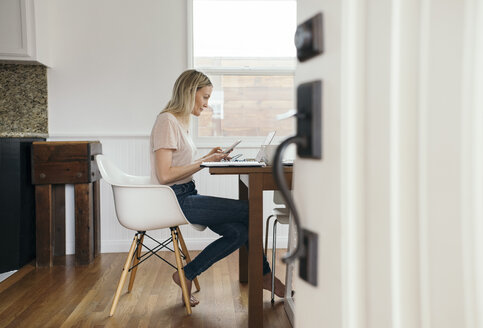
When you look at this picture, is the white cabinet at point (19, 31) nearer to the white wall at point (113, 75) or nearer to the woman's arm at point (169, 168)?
the white wall at point (113, 75)

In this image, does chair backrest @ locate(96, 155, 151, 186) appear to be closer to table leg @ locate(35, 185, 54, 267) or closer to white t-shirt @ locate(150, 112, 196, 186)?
white t-shirt @ locate(150, 112, 196, 186)

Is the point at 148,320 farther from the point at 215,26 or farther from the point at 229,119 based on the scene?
the point at 215,26

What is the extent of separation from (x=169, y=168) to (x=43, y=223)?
1465 millimetres

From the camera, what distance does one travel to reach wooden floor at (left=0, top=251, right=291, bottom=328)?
2.21 meters

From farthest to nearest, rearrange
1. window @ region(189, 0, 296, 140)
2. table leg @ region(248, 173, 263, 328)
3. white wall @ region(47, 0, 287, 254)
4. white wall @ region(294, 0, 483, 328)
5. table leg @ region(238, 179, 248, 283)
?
window @ region(189, 0, 296, 140), white wall @ region(47, 0, 287, 254), table leg @ region(238, 179, 248, 283), table leg @ region(248, 173, 263, 328), white wall @ region(294, 0, 483, 328)

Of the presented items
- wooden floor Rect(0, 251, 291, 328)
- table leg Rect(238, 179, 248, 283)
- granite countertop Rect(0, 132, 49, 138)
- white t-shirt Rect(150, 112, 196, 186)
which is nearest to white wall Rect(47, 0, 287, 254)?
granite countertop Rect(0, 132, 49, 138)

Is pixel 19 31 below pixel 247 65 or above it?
above

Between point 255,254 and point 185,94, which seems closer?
point 255,254

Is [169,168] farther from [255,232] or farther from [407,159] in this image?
[407,159]

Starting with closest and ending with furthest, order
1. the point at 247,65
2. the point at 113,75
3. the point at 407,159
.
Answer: the point at 407,159
the point at 113,75
the point at 247,65

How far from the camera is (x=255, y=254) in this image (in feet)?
6.46

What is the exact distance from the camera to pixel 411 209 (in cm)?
42

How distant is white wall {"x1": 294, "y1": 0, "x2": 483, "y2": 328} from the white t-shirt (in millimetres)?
1928

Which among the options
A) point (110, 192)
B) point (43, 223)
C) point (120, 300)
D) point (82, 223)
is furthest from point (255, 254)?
point (110, 192)
